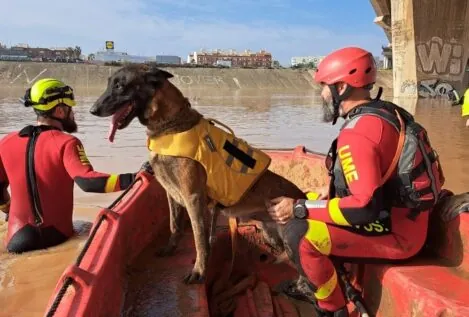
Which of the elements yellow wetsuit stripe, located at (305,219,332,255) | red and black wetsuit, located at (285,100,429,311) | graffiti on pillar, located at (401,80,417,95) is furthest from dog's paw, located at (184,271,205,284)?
graffiti on pillar, located at (401,80,417,95)

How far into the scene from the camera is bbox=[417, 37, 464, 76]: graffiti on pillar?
1358 inches

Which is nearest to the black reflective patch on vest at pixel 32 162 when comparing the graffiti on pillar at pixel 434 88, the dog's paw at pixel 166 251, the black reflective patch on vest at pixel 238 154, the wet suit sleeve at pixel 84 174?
the wet suit sleeve at pixel 84 174

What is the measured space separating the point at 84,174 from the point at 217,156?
1.42m

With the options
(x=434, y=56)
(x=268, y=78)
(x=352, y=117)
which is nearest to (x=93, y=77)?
(x=268, y=78)

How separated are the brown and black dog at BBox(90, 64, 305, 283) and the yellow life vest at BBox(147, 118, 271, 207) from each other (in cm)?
5

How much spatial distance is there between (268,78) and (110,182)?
2904 inches

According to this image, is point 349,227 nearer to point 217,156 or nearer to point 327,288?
point 327,288

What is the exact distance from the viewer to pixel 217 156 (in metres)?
4.04

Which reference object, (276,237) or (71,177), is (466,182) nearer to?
(276,237)

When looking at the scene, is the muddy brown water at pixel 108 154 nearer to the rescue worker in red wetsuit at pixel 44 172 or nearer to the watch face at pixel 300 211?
the rescue worker in red wetsuit at pixel 44 172

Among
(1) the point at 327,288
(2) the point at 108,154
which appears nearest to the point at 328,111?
(1) the point at 327,288

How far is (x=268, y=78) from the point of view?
77.1m

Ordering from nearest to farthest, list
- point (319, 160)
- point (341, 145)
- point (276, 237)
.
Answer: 1. point (341, 145)
2. point (276, 237)
3. point (319, 160)

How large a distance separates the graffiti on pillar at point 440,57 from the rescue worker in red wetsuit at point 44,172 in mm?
33554
